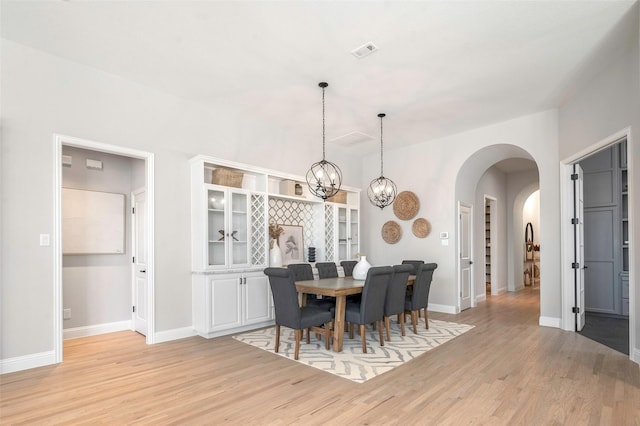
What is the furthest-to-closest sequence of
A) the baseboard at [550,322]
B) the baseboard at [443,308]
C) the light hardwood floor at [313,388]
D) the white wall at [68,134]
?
the baseboard at [443,308]
the baseboard at [550,322]
the white wall at [68,134]
the light hardwood floor at [313,388]

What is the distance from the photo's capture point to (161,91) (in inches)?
169

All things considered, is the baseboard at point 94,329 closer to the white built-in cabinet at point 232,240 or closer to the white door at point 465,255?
the white built-in cabinet at point 232,240

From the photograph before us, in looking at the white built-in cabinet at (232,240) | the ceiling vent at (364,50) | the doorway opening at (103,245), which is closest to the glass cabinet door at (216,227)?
the white built-in cabinet at (232,240)

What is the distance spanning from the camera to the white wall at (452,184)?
496 cm

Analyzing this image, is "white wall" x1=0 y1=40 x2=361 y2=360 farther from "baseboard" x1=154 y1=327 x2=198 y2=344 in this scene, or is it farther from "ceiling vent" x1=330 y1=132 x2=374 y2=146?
"ceiling vent" x1=330 y1=132 x2=374 y2=146

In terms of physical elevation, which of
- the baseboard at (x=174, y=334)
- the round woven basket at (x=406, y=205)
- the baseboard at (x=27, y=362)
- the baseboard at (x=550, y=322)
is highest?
the round woven basket at (x=406, y=205)

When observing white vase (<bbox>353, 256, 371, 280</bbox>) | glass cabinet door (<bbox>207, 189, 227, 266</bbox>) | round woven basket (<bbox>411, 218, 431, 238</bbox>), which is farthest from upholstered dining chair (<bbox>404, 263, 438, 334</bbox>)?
glass cabinet door (<bbox>207, 189, 227, 266</bbox>)

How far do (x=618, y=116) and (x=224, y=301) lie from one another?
4.69m

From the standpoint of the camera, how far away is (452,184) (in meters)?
6.02

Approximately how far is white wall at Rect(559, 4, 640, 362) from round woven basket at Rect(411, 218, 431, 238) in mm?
2310

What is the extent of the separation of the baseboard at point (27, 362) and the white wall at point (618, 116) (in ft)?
17.6

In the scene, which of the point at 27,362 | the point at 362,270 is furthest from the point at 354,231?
the point at 27,362

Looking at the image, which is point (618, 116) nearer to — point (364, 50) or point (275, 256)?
point (364, 50)

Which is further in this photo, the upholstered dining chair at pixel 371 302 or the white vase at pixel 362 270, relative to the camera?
the white vase at pixel 362 270
